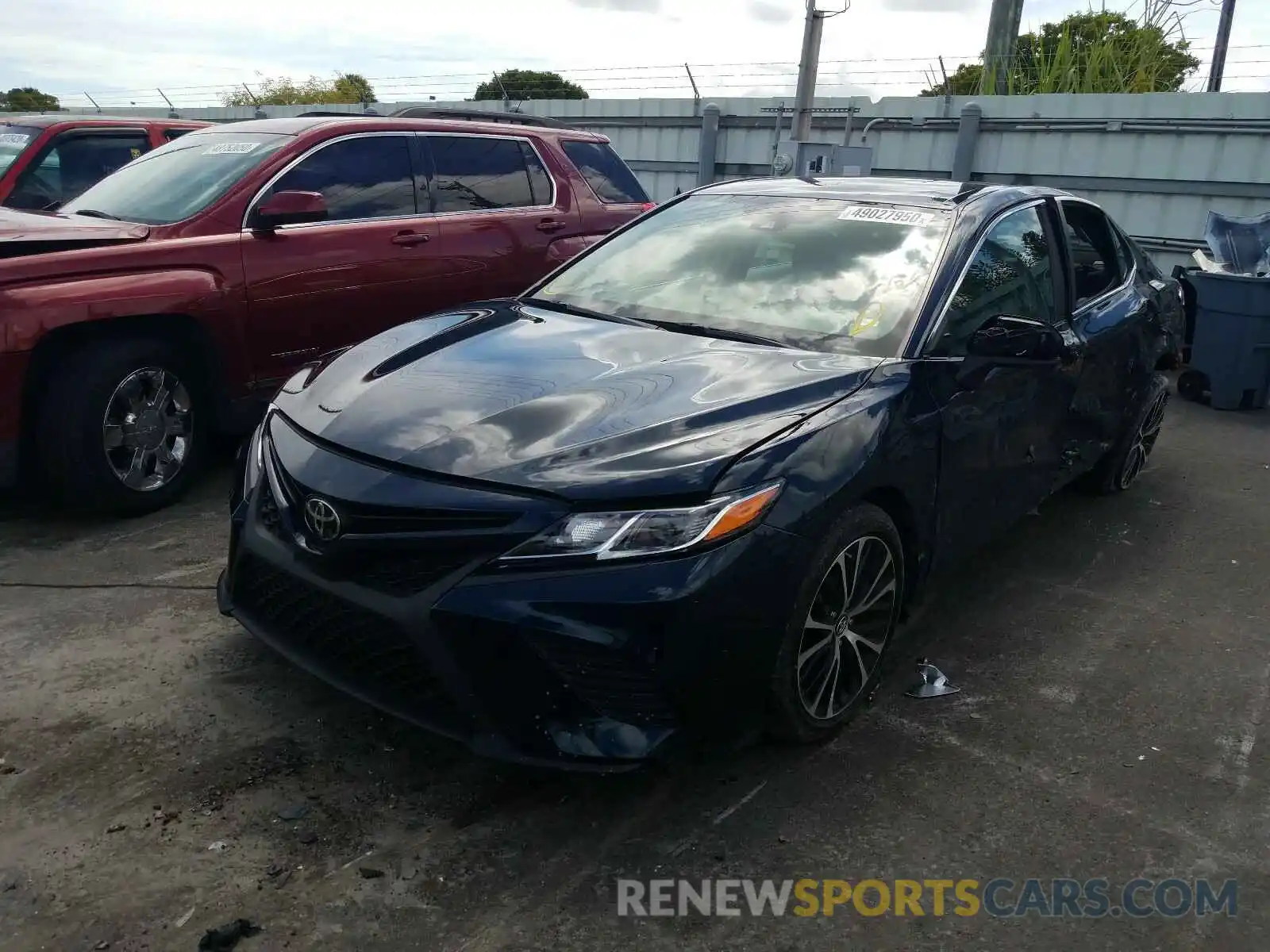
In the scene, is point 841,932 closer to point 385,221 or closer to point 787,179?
point 787,179

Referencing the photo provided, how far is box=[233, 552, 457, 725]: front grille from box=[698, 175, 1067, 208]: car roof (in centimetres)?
248

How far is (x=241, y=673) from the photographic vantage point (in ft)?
11.0

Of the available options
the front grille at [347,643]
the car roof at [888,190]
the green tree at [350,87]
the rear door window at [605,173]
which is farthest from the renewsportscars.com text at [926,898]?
the green tree at [350,87]

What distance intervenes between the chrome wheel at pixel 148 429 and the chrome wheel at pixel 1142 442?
15.2 feet

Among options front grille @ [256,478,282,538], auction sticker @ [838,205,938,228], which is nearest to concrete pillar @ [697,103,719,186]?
auction sticker @ [838,205,938,228]

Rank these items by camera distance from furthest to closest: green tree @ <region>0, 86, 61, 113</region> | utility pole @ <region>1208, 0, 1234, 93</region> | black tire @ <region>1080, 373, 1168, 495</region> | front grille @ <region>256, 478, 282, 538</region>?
green tree @ <region>0, 86, 61, 113</region> → utility pole @ <region>1208, 0, 1234, 93</region> → black tire @ <region>1080, 373, 1168, 495</region> → front grille @ <region>256, 478, 282, 538</region>

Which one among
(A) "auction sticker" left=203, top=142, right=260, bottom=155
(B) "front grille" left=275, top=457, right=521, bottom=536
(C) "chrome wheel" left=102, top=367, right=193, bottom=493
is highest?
(A) "auction sticker" left=203, top=142, right=260, bottom=155

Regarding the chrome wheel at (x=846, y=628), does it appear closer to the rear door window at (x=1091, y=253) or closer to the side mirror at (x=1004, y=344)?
the side mirror at (x=1004, y=344)

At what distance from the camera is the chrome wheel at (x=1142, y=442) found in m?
5.53

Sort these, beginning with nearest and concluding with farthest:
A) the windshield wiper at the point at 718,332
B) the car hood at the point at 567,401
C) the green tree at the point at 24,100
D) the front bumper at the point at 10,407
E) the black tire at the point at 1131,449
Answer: the car hood at the point at 567,401 < the windshield wiper at the point at 718,332 < the front bumper at the point at 10,407 < the black tire at the point at 1131,449 < the green tree at the point at 24,100

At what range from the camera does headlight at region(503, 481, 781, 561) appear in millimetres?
2504

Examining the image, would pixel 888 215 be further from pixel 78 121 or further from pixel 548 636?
pixel 78 121

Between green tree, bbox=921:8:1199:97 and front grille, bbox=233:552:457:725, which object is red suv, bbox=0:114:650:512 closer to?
front grille, bbox=233:552:457:725

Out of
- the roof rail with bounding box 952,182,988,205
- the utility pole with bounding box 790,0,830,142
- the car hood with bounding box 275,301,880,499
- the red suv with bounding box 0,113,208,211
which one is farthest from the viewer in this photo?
the utility pole with bounding box 790,0,830,142
